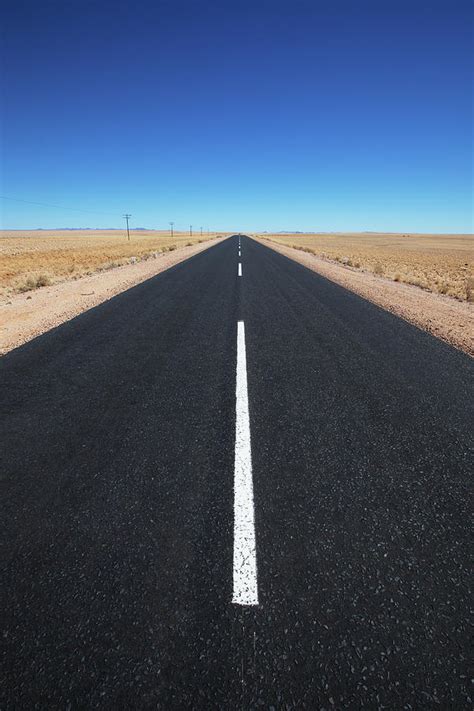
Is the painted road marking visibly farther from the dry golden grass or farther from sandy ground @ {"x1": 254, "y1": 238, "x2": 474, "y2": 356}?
the dry golden grass

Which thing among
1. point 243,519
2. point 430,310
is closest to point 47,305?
point 243,519

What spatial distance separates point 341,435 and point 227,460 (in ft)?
3.74

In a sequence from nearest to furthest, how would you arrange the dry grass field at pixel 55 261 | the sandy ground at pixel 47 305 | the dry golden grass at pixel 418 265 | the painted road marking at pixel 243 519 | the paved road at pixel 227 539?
the paved road at pixel 227 539
the painted road marking at pixel 243 519
the sandy ground at pixel 47 305
the dry golden grass at pixel 418 265
the dry grass field at pixel 55 261

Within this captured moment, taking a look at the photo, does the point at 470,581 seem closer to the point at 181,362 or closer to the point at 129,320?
the point at 181,362

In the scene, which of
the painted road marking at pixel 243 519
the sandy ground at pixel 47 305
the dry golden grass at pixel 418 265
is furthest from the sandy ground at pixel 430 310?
the sandy ground at pixel 47 305

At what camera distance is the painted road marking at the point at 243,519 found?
6.25ft

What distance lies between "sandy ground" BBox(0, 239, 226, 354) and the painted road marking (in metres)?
4.58

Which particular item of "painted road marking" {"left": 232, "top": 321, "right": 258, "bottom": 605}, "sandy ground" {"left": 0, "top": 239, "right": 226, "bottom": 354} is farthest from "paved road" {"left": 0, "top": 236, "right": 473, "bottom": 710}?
Result: "sandy ground" {"left": 0, "top": 239, "right": 226, "bottom": 354}

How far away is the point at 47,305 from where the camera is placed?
31.2 feet

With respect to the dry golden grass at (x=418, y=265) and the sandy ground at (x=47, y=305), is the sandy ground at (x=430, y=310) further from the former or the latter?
the sandy ground at (x=47, y=305)

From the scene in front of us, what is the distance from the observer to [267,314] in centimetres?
807

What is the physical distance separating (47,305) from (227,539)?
9.17 m

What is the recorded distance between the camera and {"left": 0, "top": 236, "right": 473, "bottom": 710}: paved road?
61.1 inches

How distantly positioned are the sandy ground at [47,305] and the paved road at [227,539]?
232 centimetres
